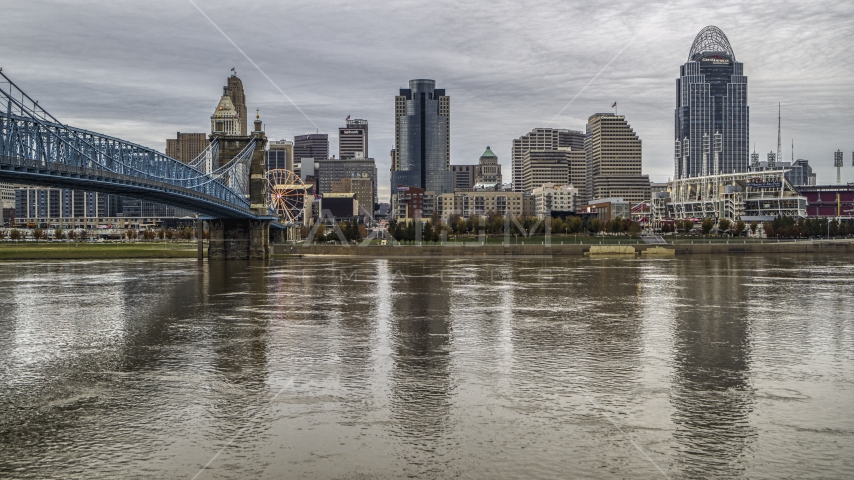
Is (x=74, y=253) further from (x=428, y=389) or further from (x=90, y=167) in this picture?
(x=428, y=389)

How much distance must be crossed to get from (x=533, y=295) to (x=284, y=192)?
4078 inches

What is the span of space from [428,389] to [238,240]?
7133 centimetres

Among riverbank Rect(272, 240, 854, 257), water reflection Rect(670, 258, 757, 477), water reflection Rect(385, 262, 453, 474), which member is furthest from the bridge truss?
Result: water reflection Rect(670, 258, 757, 477)

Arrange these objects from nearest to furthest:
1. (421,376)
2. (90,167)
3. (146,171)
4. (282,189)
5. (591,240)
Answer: (421,376) → (90,167) → (146,171) → (591,240) → (282,189)

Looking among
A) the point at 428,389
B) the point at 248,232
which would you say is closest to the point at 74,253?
the point at 248,232

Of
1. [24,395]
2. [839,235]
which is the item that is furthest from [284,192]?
[24,395]

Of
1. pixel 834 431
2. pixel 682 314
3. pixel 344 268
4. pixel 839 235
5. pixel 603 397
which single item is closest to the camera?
pixel 834 431

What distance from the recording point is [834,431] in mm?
13805

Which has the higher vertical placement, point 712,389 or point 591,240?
point 591,240

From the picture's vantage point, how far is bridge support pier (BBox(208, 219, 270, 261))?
84.0 metres

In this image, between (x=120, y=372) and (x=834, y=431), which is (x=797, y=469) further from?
(x=120, y=372)

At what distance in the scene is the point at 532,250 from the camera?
8738 centimetres

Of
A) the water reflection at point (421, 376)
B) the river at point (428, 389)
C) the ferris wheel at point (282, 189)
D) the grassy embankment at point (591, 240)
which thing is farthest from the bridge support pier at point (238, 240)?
the water reflection at point (421, 376)

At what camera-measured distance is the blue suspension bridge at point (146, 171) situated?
45438 millimetres
